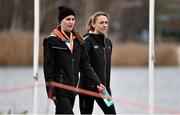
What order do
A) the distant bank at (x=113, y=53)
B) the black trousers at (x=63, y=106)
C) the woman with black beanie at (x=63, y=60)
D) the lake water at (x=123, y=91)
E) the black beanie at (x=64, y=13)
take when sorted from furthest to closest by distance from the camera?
the distant bank at (x=113, y=53)
the lake water at (x=123, y=91)
the black beanie at (x=64, y=13)
the woman with black beanie at (x=63, y=60)
the black trousers at (x=63, y=106)

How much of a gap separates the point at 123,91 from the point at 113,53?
34.0 ft

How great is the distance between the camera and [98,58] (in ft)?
33.4

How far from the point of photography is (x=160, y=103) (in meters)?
21.4

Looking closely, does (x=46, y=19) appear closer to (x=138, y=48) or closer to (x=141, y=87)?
(x=138, y=48)

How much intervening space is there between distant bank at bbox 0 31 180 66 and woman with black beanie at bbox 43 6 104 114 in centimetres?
1388

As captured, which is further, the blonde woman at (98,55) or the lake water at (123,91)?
the lake water at (123,91)

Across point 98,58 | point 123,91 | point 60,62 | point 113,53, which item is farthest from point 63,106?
point 113,53

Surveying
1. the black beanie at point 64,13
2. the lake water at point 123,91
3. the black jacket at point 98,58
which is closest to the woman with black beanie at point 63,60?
the black beanie at point 64,13

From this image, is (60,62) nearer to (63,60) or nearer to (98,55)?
(63,60)

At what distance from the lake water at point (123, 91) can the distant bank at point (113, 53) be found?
443mm

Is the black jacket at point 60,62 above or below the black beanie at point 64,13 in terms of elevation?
below

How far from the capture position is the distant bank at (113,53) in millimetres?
28719

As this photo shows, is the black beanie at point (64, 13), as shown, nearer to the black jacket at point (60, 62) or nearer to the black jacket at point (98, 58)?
the black jacket at point (60, 62)

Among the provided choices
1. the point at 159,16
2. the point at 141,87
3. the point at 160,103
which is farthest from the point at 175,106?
the point at 159,16
